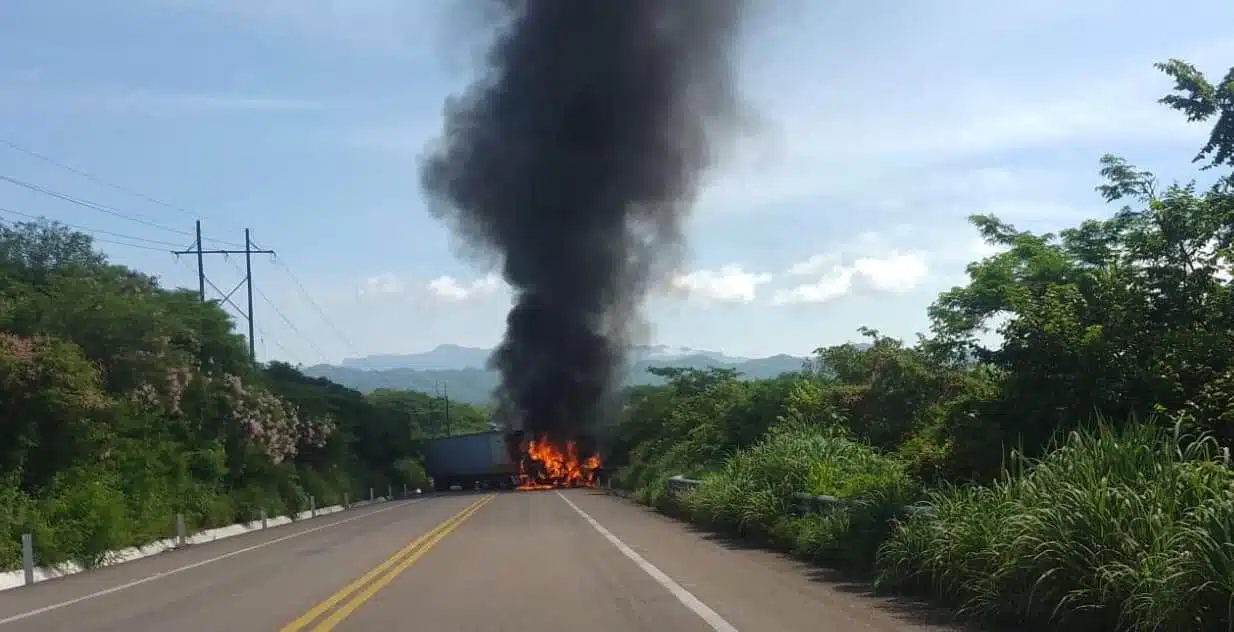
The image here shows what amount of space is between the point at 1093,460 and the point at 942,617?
1.75 meters

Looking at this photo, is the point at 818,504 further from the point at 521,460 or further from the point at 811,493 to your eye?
the point at 521,460

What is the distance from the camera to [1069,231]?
22562 millimetres

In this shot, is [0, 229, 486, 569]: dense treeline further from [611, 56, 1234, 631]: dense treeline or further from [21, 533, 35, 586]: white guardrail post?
[611, 56, 1234, 631]: dense treeline

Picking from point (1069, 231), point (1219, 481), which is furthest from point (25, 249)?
point (1219, 481)

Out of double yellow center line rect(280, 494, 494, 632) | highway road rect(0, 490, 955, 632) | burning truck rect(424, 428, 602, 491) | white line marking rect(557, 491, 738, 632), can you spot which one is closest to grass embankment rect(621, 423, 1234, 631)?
highway road rect(0, 490, 955, 632)

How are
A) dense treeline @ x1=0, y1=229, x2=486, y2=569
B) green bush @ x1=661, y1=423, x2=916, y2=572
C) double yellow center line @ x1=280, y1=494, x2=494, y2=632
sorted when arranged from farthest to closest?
1. dense treeline @ x1=0, y1=229, x2=486, y2=569
2. green bush @ x1=661, y1=423, x2=916, y2=572
3. double yellow center line @ x1=280, y1=494, x2=494, y2=632

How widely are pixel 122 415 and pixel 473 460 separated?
1390 inches

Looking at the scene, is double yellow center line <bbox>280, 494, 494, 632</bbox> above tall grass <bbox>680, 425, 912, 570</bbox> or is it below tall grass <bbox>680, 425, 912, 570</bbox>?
below

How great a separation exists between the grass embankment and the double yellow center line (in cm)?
516

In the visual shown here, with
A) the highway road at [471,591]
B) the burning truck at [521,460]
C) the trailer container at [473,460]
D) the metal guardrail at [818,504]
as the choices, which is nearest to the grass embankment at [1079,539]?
the metal guardrail at [818,504]

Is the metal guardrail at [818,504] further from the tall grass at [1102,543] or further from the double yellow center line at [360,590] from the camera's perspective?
the double yellow center line at [360,590]

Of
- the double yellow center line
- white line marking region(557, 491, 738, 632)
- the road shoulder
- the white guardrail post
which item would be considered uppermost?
the white guardrail post

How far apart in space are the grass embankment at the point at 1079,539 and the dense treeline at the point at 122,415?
1490 cm

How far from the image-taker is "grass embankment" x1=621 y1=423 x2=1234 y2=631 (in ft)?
22.5
